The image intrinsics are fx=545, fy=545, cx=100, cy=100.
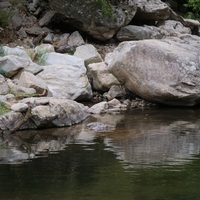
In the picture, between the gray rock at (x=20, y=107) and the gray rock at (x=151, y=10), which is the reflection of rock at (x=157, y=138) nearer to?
the gray rock at (x=20, y=107)

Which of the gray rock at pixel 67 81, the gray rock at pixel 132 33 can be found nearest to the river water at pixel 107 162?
the gray rock at pixel 67 81

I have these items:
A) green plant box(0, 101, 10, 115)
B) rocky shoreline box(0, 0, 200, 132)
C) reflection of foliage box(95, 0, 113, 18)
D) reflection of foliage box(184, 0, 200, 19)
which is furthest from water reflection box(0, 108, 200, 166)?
reflection of foliage box(184, 0, 200, 19)

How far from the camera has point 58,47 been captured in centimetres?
1788

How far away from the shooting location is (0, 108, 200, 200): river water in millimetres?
6973

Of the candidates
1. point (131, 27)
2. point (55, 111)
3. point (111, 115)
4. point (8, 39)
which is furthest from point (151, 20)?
point (55, 111)

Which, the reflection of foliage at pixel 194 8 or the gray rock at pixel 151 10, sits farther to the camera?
the reflection of foliage at pixel 194 8

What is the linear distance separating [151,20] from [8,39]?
6.00 meters

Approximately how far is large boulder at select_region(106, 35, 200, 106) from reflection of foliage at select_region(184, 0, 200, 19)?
10085 millimetres

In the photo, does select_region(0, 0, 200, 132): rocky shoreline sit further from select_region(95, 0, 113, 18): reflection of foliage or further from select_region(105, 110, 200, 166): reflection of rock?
select_region(95, 0, 113, 18): reflection of foliage

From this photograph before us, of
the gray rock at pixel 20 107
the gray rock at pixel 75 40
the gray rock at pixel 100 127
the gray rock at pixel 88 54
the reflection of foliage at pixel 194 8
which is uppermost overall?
the reflection of foliage at pixel 194 8

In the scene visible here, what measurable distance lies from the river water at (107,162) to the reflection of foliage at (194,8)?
40.2 feet

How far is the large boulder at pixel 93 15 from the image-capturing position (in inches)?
727

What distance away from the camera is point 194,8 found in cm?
2411

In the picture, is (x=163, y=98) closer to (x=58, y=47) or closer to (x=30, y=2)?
(x=58, y=47)
